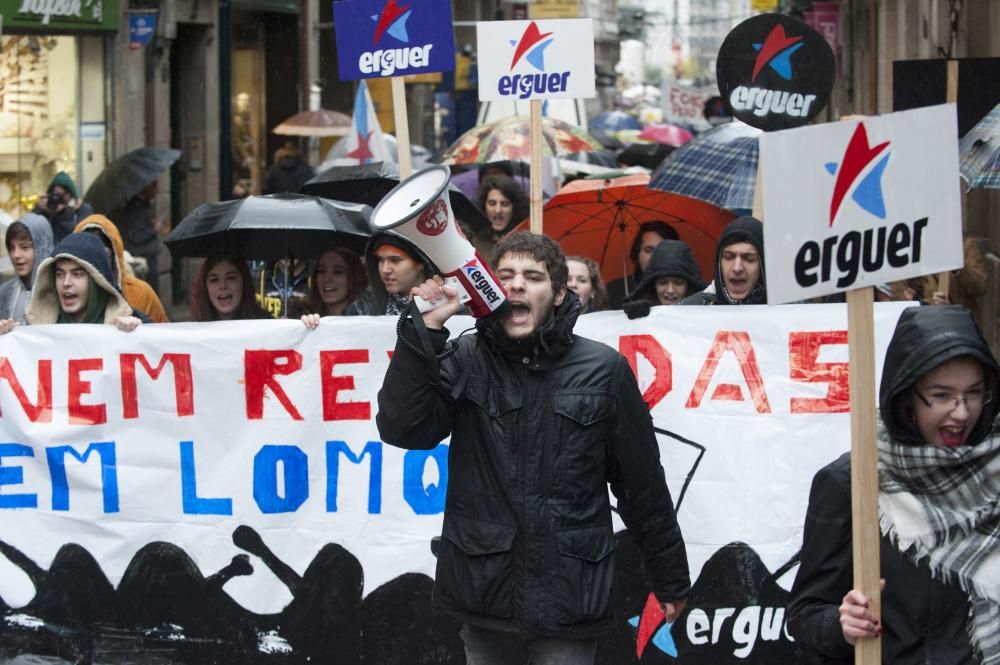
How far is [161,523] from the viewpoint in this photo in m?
6.29

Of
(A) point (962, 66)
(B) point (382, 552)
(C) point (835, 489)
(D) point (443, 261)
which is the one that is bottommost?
(B) point (382, 552)

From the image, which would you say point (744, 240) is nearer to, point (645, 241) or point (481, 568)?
point (645, 241)

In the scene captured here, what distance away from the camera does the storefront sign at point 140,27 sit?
18109mm

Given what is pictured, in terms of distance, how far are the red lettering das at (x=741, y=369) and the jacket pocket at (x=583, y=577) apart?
1823 millimetres

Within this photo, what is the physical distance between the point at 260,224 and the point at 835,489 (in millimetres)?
4153

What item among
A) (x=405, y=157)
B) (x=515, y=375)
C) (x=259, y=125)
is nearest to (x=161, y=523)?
(x=405, y=157)

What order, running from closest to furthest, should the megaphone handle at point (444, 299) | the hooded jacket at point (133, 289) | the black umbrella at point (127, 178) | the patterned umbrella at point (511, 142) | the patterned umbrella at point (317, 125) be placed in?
the megaphone handle at point (444, 299), the hooded jacket at point (133, 289), the patterned umbrella at point (511, 142), the black umbrella at point (127, 178), the patterned umbrella at point (317, 125)

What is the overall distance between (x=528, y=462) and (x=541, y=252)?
1.82ft

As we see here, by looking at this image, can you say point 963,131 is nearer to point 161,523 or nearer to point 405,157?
point 405,157

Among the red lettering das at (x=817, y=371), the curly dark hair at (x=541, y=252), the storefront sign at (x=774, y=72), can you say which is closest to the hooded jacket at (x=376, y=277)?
the red lettering das at (x=817, y=371)

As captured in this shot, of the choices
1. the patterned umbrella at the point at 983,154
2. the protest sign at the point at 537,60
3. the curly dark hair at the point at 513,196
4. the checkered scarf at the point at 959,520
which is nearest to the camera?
the checkered scarf at the point at 959,520

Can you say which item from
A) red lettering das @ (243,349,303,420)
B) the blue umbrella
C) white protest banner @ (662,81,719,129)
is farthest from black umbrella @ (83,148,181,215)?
white protest banner @ (662,81,719,129)

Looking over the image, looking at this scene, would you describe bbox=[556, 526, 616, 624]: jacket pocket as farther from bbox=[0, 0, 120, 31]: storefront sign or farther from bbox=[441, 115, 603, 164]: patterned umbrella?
bbox=[0, 0, 120, 31]: storefront sign

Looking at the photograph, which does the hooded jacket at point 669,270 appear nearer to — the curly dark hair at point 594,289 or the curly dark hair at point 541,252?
the curly dark hair at point 594,289
